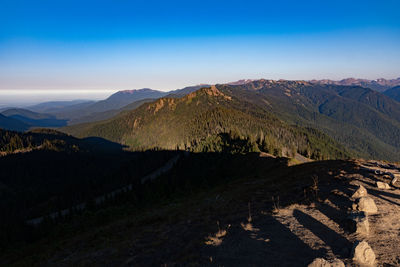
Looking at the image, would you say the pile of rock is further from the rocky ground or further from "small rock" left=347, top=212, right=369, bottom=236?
the rocky ground

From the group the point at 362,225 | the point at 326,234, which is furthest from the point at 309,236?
the point at 362,225

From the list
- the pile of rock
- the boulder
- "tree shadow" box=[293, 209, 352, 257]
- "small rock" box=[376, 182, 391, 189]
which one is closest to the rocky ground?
"tree shadow" box=[293, 209, 352, 257]

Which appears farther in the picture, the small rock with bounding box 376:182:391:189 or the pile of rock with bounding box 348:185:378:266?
the small rock with bounding box 376:182:391:189

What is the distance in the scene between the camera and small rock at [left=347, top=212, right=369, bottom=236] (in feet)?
42.4

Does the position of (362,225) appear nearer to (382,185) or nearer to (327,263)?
(327,263)

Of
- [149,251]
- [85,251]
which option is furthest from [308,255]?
[85,251]

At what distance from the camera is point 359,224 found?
13078mm

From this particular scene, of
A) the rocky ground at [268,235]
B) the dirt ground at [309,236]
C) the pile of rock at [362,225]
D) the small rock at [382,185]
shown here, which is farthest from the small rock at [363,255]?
the small rock at [382,185]

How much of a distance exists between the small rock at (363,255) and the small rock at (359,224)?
10.0 ft

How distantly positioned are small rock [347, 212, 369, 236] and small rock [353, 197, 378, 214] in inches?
90.7

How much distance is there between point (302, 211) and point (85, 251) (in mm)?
20826

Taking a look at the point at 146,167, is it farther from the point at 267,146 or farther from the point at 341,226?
the point at 341,226

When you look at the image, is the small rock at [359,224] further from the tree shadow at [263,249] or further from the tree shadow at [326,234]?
the tree shadow at [263,249]

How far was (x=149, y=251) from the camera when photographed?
54.9 feet
